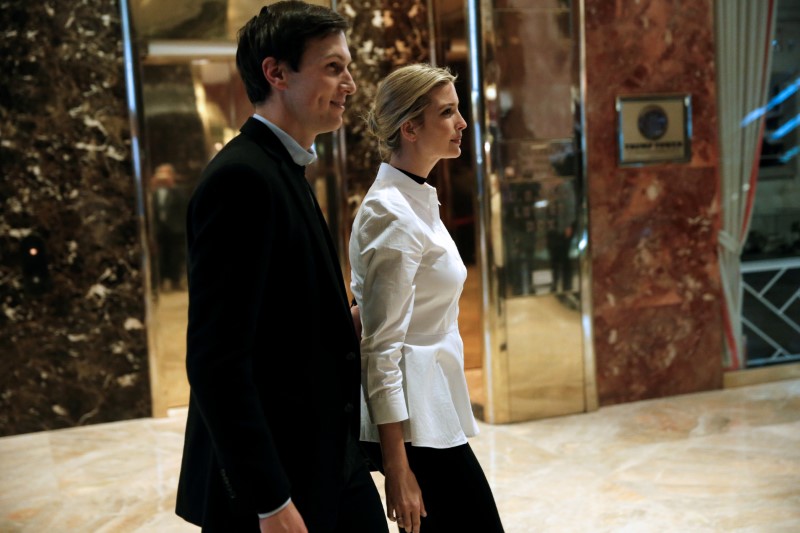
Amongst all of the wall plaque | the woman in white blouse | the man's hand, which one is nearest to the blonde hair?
the woman in white blouse

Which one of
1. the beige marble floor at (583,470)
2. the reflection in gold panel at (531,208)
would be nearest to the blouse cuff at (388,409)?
the beige marble floor at (583,470)

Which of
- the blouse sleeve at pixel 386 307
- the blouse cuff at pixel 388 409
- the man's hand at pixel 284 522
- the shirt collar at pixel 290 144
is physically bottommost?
the man's hand at pixel 284 522

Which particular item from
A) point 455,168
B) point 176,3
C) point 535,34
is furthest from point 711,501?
point 176,3

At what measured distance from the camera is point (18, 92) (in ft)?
16.8

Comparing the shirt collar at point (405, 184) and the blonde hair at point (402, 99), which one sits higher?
the blonde hair at point (402, 99)

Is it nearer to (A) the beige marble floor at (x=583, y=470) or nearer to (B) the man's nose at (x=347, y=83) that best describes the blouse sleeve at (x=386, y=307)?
(B) the man's nose at (x=347, y=83)

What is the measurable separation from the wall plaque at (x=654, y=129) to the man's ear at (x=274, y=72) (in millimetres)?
4012

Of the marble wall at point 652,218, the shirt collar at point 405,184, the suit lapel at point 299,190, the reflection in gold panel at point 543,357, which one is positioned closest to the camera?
→ the suit lapel at point 299,190

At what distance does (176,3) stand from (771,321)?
4.40m

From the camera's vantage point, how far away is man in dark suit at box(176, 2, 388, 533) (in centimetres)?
135

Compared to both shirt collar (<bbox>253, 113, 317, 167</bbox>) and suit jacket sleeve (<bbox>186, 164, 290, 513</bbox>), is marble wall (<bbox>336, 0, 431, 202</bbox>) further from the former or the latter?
suit jacket sleeve (<bbox>186, 164, 290, 513</bbox>)

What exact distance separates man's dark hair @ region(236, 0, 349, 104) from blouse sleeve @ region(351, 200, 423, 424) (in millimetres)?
434

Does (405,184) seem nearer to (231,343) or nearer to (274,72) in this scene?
(274,72)

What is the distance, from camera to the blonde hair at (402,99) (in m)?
2.10
